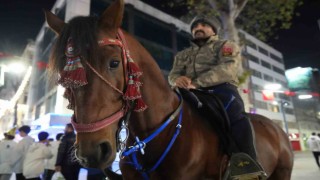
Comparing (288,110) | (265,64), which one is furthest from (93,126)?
(288,110)

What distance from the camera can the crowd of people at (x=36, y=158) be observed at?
6.38m

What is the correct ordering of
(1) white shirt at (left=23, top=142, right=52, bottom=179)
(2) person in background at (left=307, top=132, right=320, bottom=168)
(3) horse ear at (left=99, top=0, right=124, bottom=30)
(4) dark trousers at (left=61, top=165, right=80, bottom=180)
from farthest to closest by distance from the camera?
(2) person in background at (left=307, top=132, right=320, bottom=168), (1) white shirt at (left=23, top=142, right=52, bottom=179), (4) dark trousers at (left=61, top=165, right=80, bottom=180), (3) horse ear at (left=99, top=0, right=124, bottom=30)

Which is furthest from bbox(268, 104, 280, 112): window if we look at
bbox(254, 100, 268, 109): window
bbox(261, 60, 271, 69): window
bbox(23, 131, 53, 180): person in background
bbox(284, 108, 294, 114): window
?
bbox(23, 131, 53, 180): person in background

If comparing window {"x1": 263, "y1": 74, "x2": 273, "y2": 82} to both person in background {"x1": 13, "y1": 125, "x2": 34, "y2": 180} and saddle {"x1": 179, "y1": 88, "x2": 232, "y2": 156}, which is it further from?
saddle {"x1": 179, "y1": 88, "x2": 232, "y2": 156}

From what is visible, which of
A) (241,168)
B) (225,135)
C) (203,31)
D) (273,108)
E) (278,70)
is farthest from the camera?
(278,70)

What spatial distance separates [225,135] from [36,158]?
618 cm

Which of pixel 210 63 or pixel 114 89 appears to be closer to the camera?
pixel 114 89

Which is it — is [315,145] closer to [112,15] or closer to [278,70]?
[112,15]

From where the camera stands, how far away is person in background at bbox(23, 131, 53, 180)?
671cm

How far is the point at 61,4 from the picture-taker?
23.7 meters

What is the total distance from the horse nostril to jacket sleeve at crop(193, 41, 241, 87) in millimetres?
1319

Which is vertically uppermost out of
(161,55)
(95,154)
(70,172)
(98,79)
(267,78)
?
(267,78)

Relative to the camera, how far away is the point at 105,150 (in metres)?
1.45

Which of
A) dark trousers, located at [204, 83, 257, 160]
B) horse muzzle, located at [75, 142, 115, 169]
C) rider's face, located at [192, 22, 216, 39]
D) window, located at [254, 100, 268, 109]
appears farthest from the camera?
window, located at [254, 100, 268, 109]
